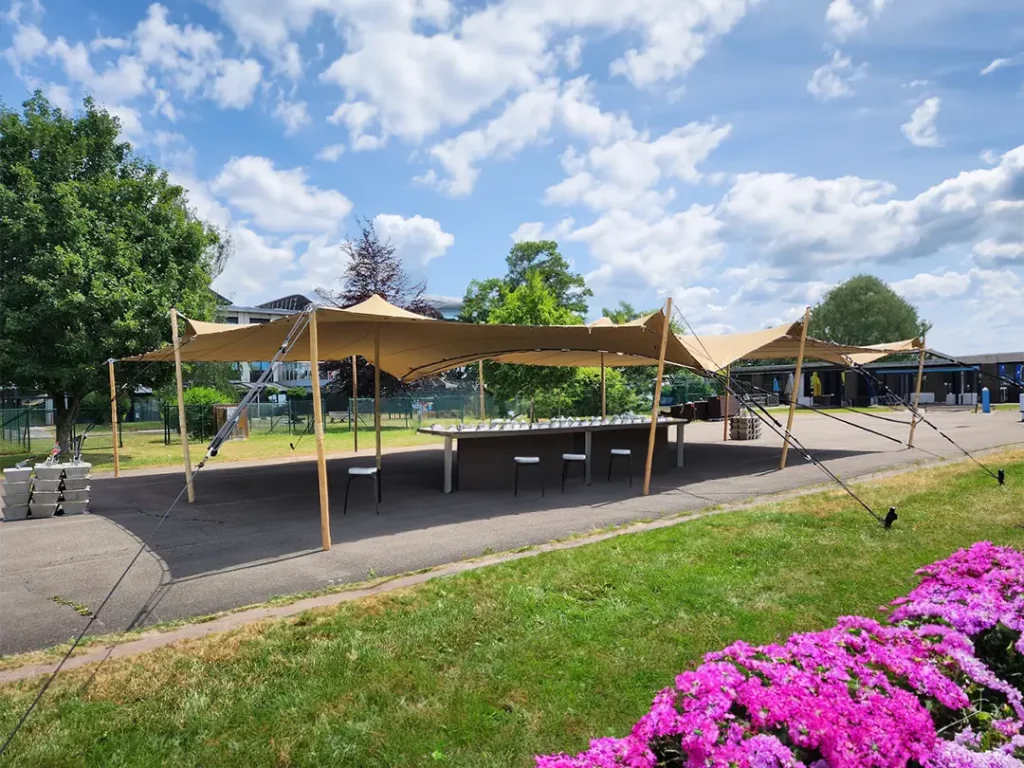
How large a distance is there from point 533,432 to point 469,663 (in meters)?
6.46

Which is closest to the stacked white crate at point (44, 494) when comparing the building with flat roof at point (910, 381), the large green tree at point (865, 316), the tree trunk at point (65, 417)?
the tree trunk at point (65, 417)

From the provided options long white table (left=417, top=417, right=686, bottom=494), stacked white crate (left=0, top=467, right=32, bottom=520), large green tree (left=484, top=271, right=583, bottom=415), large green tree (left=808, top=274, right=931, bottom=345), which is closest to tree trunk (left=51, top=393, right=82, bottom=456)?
stacked white crate (left=0, top=467, right=32, bottom=520)

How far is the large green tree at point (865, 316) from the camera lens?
182ft

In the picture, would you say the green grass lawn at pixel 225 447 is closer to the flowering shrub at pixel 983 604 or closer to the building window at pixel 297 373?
the flowering shrub at pixel 983 604

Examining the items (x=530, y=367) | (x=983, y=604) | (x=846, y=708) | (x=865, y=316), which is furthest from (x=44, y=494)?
(x=865, y=316)

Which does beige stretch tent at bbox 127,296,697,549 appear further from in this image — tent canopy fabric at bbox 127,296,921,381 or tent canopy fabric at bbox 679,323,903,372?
tent canopy fabric at bbox 679,323,903,372

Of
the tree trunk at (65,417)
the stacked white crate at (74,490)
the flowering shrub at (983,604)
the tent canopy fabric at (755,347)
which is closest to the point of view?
the flowering shrub at (983,604)

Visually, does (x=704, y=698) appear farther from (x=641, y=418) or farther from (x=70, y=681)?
(x=641, y=418)

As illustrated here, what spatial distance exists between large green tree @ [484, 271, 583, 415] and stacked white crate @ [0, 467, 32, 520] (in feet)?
49.8

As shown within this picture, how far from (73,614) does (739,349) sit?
33.3ft

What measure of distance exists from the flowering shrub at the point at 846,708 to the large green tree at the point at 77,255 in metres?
14.6

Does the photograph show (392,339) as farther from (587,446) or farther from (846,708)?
(846,708)

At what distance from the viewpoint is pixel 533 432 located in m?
9.89

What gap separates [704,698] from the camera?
6.94 ft
